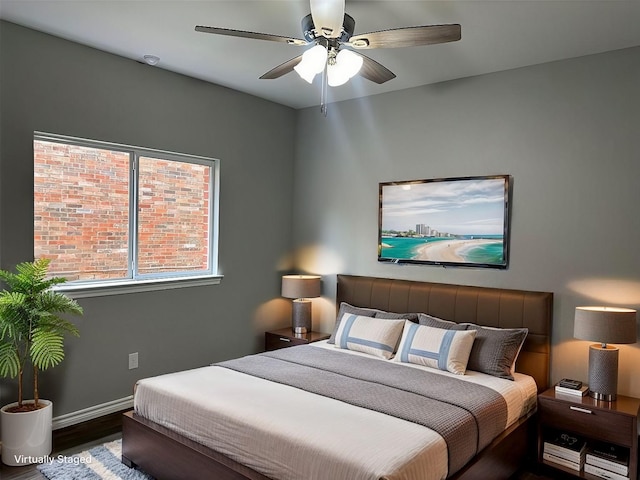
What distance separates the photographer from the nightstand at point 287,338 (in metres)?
4.46

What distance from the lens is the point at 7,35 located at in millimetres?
3043

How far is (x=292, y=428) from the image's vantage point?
7.47 ft

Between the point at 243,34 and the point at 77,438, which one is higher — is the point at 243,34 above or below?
above

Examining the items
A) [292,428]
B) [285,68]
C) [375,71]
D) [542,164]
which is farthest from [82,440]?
[542,164]

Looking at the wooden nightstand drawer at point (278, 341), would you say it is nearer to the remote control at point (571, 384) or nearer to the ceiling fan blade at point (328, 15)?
the remote control at point (571, 384)

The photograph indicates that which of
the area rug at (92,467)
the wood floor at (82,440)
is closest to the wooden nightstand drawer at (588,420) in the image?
the wood floor at (82,440)

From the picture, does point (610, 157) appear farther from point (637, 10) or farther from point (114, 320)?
point (114, 320)

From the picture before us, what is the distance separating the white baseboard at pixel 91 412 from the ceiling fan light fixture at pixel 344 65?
2931 millimetres

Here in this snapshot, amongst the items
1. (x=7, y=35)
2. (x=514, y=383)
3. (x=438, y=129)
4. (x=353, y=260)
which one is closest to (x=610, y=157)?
(x=438, y=129)

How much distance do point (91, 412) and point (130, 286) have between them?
966 millimetres

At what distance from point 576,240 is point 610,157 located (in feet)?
2.01

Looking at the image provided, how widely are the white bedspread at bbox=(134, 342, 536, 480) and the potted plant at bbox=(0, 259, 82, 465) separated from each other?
1.95 ft

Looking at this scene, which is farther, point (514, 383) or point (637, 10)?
point (514, 383)

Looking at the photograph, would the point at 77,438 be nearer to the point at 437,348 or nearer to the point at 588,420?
the point at 437,348
